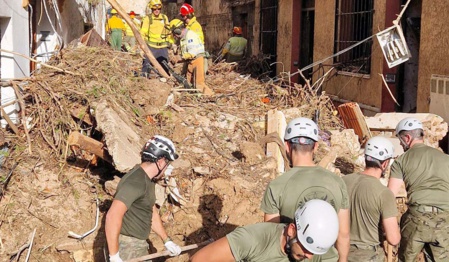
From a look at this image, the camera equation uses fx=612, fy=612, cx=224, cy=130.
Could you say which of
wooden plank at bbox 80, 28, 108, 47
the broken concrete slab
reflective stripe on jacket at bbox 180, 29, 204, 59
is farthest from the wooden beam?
reflective stripe on jacket at bbox 180, 29, 204, 59

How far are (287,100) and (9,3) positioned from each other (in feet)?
19.5

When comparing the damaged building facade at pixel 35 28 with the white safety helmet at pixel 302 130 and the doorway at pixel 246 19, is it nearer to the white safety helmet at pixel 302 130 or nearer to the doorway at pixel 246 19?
the white safety helmet at pixel 302 130

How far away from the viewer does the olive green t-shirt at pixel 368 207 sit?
4.98m

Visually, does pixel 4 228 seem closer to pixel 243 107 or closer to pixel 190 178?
pixel 190 178

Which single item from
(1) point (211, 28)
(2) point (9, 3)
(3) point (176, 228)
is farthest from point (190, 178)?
(1) point (211, 28)

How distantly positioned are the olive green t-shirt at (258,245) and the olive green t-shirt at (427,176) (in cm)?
274

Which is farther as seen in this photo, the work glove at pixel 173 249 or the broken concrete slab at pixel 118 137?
the broken concrete slab at pixel 118 137

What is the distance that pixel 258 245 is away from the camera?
3469 mm

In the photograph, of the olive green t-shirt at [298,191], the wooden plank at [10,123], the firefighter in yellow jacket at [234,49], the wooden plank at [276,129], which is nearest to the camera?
the olive green t-shirt at [298,191]

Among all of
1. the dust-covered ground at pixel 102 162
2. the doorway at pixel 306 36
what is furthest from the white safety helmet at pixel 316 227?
the doorway at pixel 306 36

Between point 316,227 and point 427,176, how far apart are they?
2.96 metres

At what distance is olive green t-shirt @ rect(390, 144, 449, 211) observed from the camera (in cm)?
575

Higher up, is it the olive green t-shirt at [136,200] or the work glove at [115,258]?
the olive green t-shirt at [136,200]

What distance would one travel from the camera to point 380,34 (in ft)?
34.2
